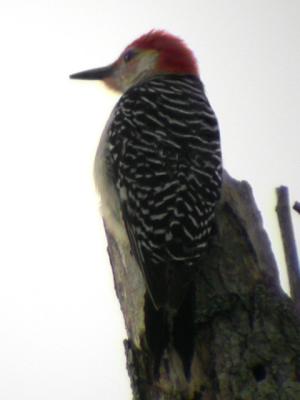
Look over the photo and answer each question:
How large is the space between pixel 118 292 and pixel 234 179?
110 centimetres

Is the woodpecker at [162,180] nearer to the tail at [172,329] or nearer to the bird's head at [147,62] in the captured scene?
the tail at [172,329]

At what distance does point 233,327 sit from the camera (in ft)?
14.8

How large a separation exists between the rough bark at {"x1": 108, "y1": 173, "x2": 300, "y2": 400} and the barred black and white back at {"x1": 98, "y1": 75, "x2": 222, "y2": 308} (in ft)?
0.56

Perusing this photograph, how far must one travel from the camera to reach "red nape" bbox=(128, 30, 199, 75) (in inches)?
269

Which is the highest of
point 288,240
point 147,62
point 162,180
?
point 147,62

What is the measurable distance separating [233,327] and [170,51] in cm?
316

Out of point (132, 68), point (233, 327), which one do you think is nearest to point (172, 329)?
point (233, 327)

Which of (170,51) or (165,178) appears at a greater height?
(170,51)

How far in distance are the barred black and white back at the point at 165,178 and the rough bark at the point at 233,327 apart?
0.17 meters

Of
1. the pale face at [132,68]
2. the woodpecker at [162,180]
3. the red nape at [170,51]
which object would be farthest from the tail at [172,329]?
the pale face at [132,68]

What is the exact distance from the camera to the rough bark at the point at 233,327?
4266 millimetres

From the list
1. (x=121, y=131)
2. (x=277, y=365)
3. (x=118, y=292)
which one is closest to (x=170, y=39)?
(x=121, y=131)

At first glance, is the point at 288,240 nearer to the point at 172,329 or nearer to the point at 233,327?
the point at 233,327

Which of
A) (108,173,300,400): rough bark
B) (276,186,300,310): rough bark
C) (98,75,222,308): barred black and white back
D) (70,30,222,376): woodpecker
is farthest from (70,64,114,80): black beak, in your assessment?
(276,186,300,310): rough bark
